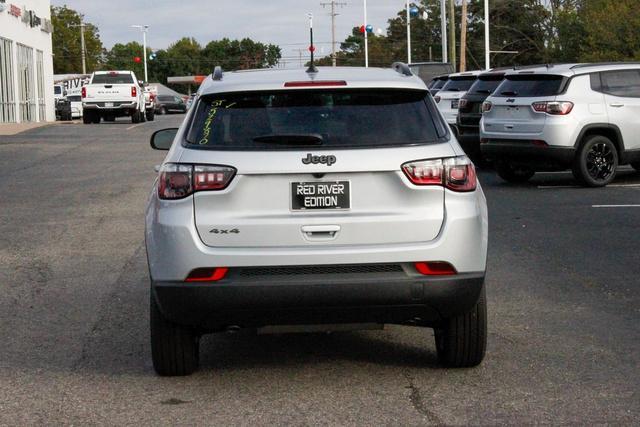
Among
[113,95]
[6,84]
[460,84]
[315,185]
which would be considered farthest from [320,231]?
[6,84]

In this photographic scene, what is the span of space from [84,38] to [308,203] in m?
123

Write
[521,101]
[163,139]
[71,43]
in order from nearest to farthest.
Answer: [163,139] → [521,101] → [71,43]

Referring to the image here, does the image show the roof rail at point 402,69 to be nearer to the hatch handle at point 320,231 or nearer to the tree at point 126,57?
the hatch handle at point 320,231

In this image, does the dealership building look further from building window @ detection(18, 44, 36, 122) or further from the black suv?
the black suv

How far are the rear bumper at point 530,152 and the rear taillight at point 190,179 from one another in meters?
11.5

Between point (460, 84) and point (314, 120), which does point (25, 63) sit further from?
point (314, 120)

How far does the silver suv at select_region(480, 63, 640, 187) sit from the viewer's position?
1662 centimetres

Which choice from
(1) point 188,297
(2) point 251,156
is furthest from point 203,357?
(2) point 251,156

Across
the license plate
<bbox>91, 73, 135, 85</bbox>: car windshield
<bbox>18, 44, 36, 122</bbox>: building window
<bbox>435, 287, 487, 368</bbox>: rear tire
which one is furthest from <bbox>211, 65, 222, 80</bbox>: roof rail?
<bbox>18, 44, 36, 122</bbox>: building window

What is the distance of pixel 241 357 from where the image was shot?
6.81 metres

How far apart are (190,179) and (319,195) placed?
2.11ft

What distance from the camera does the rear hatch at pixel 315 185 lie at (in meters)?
5.67

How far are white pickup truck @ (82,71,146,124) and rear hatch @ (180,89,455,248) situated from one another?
39099 millimetres

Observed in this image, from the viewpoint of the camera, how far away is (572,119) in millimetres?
16578
